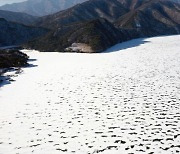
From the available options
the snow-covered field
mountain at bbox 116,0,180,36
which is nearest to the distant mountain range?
mountain at bbox 116,0,180,36

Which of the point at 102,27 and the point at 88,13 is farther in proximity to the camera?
the point at 88,13

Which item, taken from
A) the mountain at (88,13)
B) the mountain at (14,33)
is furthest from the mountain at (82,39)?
the mountain at (88,13)

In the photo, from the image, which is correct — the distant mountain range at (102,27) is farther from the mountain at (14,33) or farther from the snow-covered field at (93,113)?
the snow-covered field at (93,113)

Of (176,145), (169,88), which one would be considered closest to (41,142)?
(176,145)

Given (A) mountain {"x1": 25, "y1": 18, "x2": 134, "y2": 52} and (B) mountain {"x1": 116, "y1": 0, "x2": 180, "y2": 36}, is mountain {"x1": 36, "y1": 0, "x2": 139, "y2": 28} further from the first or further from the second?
(A) mountain {"x1": 25, "y1": 18, "x2": 134, "y2": 52}

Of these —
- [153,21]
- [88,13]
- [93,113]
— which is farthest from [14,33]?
[93,113]

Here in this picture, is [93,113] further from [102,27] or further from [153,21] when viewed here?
[153,21]
